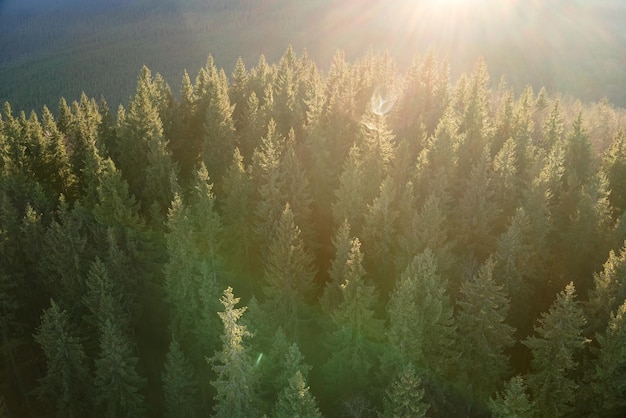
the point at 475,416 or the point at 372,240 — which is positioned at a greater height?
the point at 372,240

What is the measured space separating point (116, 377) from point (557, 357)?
27931 mm

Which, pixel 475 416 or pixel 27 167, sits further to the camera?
pixel 27 167

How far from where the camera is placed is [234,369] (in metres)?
27.0

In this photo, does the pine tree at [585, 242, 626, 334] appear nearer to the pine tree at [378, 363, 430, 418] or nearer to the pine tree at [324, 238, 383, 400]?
the pine tree at [378, 363, 430, 418]

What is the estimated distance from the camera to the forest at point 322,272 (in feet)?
94.5

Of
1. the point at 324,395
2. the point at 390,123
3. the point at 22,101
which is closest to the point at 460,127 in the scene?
the point at 390,123

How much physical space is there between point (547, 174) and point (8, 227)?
45397 millimetres

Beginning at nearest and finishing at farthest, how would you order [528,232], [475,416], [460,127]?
[475,416] < [528,232] < [460,127]

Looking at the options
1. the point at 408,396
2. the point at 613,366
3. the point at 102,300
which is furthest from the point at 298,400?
the point at 102,300

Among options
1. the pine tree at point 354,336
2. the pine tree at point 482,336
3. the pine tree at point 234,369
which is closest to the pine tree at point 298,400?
the pine tree at point 234,369

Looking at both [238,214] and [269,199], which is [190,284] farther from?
[269,199]

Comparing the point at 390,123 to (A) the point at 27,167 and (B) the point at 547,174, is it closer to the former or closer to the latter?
(B) the point at 547,174

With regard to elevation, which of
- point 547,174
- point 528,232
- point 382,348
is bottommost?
point 382,348

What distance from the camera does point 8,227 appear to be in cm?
4297
